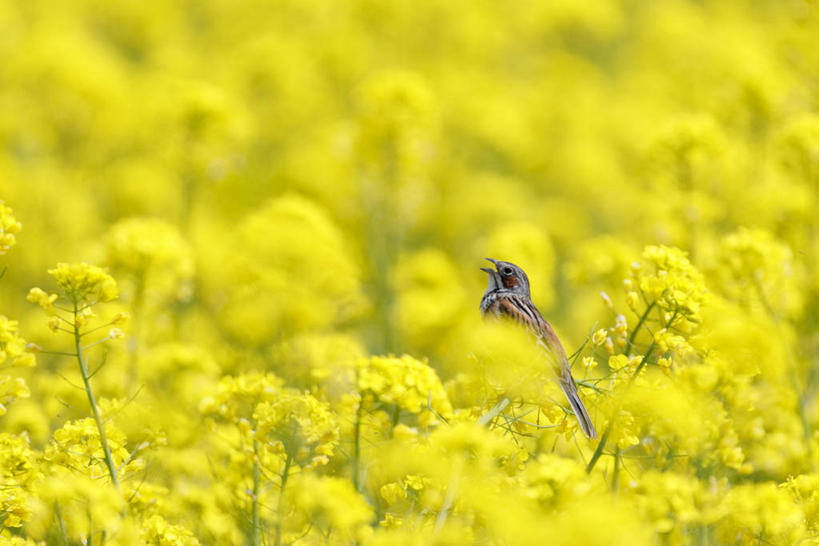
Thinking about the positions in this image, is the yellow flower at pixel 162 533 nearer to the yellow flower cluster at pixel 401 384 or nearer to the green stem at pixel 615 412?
the yellow flower cluster at pixel 401 384

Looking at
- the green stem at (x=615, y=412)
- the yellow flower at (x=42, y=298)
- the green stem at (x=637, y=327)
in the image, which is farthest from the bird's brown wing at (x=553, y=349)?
the yellow flower at (x=42, y=298)

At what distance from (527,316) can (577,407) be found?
2.05 ft

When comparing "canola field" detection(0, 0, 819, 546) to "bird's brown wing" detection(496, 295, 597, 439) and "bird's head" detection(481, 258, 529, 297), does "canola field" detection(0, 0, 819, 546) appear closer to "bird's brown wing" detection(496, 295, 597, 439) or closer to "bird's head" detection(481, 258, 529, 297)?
"bird's brown wing" detection(496, 295, 597, 439)

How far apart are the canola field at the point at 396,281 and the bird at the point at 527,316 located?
80mm

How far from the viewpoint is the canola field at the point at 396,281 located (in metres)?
3.35

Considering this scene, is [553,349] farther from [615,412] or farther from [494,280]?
[494,280]

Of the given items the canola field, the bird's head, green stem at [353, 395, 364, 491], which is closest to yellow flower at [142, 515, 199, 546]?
the canola field

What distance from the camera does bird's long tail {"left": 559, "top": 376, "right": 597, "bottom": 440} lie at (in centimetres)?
346

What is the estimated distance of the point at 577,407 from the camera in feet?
11.4

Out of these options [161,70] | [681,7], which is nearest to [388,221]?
[161,70]

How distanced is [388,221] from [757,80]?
3.41 meters

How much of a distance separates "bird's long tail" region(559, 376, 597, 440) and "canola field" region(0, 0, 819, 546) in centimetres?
7

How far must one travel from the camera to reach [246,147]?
41.0ft

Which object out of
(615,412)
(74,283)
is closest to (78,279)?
(74,283)
